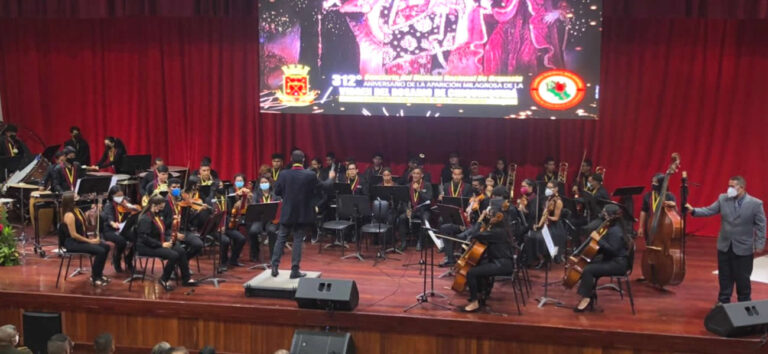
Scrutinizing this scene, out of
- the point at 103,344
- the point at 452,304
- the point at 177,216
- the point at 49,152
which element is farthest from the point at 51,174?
the point at 103,344

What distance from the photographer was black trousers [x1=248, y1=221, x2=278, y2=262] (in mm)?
10367

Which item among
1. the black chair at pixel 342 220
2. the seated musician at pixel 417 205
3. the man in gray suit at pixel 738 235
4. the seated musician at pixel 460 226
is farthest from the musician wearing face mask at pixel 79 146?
the man in gray suit at pixel 738 235

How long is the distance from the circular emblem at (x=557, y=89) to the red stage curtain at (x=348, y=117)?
1.29 metres

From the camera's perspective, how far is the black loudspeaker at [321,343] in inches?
302

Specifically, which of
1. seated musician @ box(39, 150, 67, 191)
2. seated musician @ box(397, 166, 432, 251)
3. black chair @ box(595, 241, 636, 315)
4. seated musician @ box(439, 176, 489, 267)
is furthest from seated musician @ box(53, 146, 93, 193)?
black chair @ box(595, 241, 636, 315)

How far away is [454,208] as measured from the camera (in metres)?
8.65

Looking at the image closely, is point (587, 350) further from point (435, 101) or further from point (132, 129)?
point (132, 129)

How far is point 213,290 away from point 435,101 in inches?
185

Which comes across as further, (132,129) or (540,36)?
(132,129)

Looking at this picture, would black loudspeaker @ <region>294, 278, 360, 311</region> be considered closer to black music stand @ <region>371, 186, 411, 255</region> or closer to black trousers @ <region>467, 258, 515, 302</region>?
black trousers @ <region>467, 258, 515, 302</region>

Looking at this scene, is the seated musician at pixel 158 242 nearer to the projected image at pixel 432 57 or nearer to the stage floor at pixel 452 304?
the stage floor at pixel 452 304

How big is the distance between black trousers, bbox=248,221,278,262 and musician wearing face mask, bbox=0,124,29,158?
4925 mm

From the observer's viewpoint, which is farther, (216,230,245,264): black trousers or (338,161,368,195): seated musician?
(338,161,368,195): seated musician

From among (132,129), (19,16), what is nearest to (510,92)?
(132,129)
